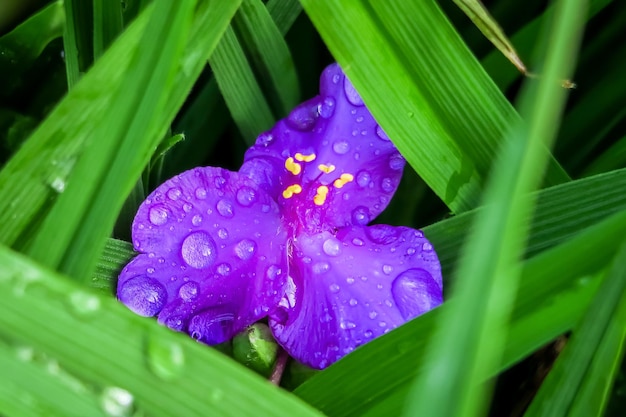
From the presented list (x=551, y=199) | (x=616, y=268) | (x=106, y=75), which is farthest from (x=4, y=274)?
(x=551, y=199)

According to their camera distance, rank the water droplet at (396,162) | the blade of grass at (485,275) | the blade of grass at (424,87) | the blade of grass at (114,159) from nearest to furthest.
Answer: the blade of grass at (485,275)
the blade of grass at (114,159)
the blade of grass at (424,87)
the water droplet at (396,162)

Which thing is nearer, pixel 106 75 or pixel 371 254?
pixel 106 75

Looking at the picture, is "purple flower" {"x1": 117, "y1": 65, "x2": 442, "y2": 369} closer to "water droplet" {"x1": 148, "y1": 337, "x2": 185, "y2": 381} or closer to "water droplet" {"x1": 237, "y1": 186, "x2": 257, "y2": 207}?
"water droplet" {"x1": 237, "y1": 186, "x2": 257, "y2": 207}

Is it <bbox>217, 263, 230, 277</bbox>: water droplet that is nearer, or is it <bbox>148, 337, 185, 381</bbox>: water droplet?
<bbox>148, 337, 185, 381</bbox>: water droplet

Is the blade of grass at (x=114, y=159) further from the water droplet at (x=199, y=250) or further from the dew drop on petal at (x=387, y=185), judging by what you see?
the dew drop on petal at (x=387, y=185)

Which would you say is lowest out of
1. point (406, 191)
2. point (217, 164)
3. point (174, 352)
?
point (406, 191)

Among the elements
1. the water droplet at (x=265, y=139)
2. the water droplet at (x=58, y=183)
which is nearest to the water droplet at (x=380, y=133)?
the water droplet at (x=265, y=139)

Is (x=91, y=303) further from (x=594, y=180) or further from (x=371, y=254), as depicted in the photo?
(x=594, y=180)

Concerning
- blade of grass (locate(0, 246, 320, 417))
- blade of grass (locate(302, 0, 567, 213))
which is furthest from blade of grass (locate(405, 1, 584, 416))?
blade of grass (locate(302, 0, 567, 213))
